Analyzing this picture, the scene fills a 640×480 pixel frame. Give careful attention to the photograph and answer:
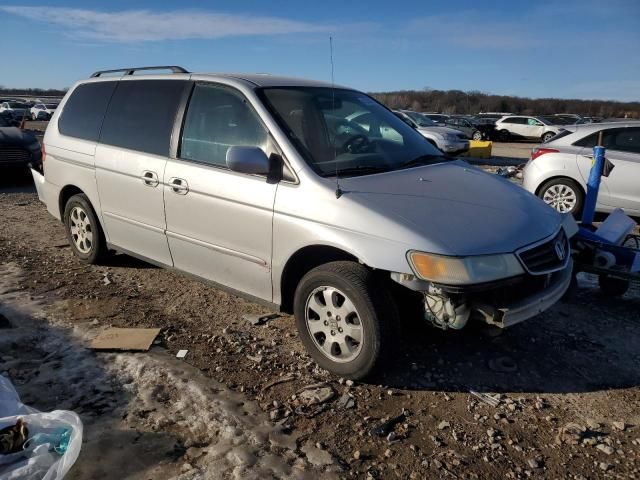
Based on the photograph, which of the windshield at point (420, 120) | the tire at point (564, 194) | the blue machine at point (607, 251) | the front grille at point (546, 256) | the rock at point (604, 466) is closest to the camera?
the rock at point (604, 466)

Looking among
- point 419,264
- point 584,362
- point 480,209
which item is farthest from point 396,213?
point 584,362

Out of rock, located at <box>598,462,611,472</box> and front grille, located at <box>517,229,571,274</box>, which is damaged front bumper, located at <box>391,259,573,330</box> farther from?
rock, located at <box>598,462,611,472</box>

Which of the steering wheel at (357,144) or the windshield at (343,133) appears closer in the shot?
the windshield at (343,133)

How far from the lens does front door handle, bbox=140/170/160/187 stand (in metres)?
4.09

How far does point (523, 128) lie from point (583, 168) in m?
25.2

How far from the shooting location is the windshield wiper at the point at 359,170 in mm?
3385

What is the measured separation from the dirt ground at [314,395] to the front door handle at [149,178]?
1.04m

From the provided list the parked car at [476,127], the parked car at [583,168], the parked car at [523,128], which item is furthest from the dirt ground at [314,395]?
the parked car at [523,128]

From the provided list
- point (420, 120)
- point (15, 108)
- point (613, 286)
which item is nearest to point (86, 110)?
point (613, 286)

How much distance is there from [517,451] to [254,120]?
2.61 metres

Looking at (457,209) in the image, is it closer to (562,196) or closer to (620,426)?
(620,426)

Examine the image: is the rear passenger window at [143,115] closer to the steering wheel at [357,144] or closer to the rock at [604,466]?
the steering wheel at [357,144]

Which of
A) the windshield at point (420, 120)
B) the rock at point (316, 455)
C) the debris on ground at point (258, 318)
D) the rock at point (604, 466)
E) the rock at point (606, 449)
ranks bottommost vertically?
the rock at point (316, 455)

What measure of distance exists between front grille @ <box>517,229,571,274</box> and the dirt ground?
0.45 m
